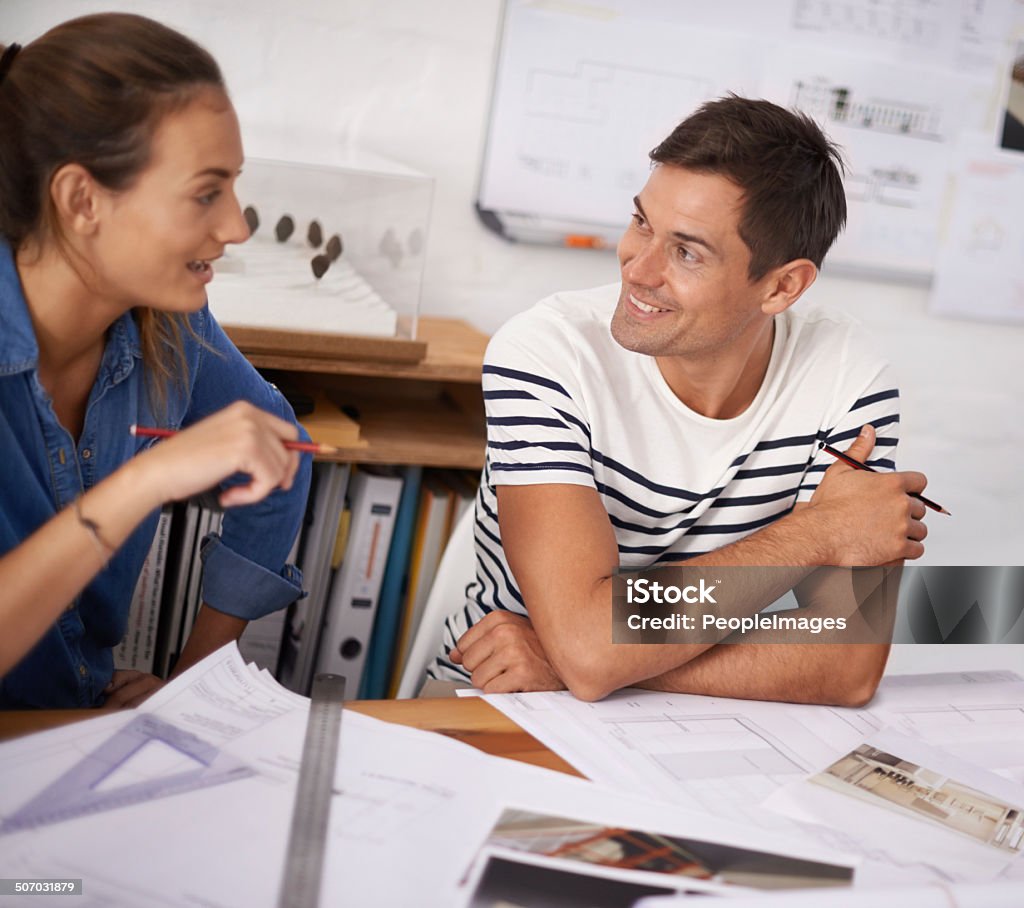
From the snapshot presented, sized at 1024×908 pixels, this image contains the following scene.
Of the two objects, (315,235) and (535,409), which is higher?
(315,235)

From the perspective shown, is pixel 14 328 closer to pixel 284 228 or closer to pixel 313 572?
pixel 284 228

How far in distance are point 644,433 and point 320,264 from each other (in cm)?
71

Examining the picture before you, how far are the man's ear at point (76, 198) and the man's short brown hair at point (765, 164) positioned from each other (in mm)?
718

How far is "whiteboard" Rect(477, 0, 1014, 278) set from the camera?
7.50 feet

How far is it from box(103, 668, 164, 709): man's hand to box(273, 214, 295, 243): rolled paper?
0.82 m

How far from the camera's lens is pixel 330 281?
1.84 m

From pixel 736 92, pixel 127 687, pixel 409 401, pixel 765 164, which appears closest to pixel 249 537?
pixel 127 687

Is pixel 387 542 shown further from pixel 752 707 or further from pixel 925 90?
pixel 925 90

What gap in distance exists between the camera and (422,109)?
87.5 inches

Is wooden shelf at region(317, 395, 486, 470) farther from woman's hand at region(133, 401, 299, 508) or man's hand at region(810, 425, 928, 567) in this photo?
woman's hand at region(133, 401, 299, 508)

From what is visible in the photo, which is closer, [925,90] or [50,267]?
[50,267]

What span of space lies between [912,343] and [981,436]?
358 mm

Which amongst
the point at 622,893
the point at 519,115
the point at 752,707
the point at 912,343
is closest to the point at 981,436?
the point at 912,343

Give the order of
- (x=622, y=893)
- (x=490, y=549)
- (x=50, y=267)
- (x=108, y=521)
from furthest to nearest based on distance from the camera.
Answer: (x=490, y=549) < (x=50, y=267) < (x=108, y=521) < (x=622, y=893)
